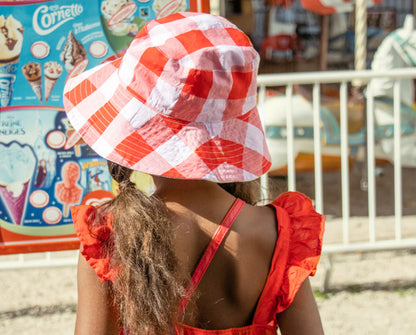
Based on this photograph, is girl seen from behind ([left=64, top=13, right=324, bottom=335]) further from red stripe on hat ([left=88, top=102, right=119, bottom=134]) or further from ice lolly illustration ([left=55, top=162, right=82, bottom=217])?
ice lolly illustration ([left=55, top=162, right=82, bottom=217])

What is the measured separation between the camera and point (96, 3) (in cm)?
206

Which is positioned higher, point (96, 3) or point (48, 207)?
point (96, 3)

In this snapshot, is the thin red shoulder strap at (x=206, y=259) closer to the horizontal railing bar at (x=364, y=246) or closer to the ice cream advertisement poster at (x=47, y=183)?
the ice cream advertisement poster at (x=47, y=183)

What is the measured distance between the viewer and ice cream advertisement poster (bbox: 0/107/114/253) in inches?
84.6

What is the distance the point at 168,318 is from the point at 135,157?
0.34 m

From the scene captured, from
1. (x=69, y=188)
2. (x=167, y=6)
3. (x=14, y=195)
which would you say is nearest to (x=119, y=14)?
(x=167, y=6)

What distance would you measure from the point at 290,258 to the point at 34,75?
1.33 metres

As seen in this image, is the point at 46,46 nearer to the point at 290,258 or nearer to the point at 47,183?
the point at 47,183

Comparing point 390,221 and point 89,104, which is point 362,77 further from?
point 89,104

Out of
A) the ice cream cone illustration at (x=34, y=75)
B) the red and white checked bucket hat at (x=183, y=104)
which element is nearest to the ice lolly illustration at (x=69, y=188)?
the ice cream cone illustration at (x=34, y=75)

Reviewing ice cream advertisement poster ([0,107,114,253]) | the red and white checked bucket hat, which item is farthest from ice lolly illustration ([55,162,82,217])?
the red and white checked bucket hat

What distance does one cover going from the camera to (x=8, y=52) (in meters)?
2.06

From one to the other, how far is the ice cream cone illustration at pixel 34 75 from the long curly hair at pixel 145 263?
113cm

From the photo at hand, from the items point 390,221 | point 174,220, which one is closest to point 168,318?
point 174,220
